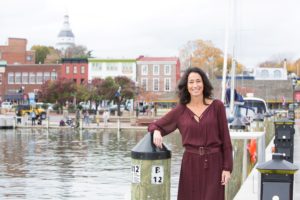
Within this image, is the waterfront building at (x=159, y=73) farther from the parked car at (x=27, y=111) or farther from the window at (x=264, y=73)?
the parked car at (x=27, y=111)

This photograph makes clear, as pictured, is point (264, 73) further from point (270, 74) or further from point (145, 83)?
point (145, 83)

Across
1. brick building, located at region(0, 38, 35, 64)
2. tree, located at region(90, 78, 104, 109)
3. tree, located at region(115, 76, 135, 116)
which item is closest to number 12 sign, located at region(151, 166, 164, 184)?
tree, located at region(115, 76, 135, 116)

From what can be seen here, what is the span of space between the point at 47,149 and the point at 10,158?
4.54 metres

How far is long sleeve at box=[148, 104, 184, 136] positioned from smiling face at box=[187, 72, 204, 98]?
204 millimetres

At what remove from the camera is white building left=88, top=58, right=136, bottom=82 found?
9931cm

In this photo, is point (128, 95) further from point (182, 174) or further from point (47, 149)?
point (182, 174)

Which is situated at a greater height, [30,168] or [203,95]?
[203,95]

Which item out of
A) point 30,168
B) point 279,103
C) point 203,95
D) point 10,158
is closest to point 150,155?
point 203,95

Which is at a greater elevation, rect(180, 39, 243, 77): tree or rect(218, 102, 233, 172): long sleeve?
rect(180, 39, 243, 77): tree

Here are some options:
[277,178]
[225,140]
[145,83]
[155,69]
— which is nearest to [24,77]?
[145,83]

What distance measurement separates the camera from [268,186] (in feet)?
23.5

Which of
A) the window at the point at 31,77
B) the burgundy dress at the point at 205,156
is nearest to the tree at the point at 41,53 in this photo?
the window at the point at 31,77

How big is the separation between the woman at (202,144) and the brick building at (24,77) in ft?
313

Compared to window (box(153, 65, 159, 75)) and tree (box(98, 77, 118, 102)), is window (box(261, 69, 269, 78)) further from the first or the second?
tree (box(98, 77, 118, 102))
